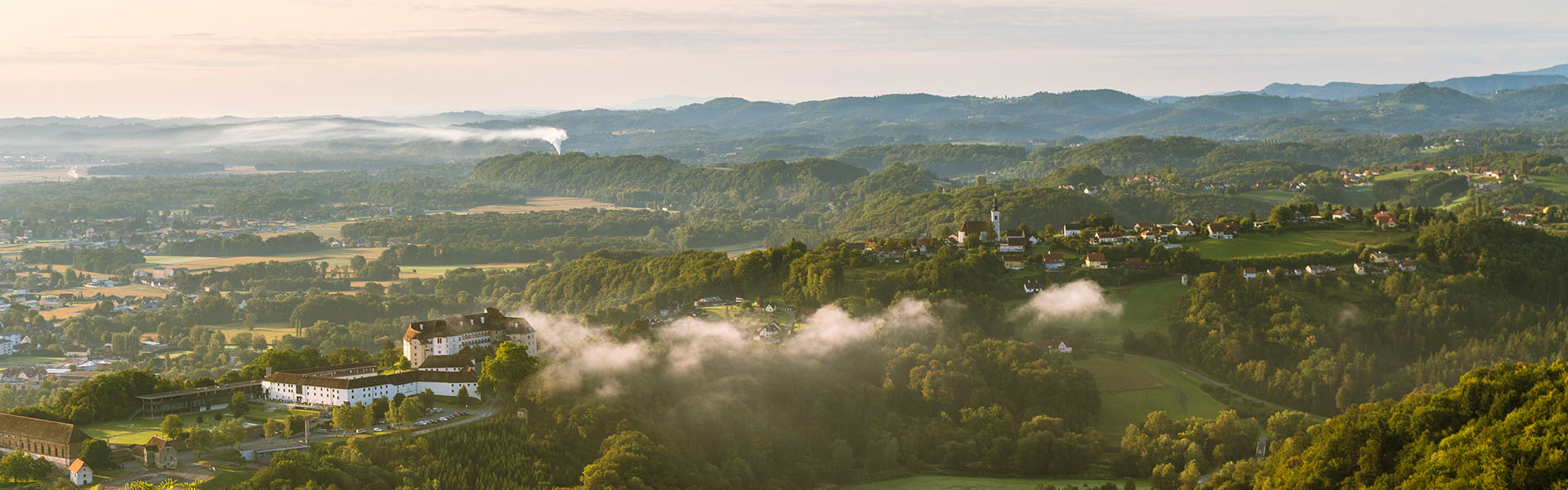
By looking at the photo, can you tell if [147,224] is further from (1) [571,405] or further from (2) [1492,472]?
(2) [1492,472]

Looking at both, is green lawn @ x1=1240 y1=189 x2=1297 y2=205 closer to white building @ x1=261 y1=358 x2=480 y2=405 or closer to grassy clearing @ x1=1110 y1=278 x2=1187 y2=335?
grassy clearing @ x1=1110 y1=278 x2=1187 y2=335

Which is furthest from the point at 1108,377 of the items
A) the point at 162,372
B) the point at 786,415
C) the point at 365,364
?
the point at 162,372

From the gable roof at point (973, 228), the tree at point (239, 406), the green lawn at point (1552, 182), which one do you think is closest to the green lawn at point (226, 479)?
the tree at point (239, 406)

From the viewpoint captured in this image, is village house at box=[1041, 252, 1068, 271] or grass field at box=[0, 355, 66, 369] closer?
village house at box=[1041, 252, 1068, 271]

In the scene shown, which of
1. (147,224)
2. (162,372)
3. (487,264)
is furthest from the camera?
(147,224)

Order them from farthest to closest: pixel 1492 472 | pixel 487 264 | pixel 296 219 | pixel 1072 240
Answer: pixel 296 219 < pixel 487 264 < pixel 1072 240 < pixel 1492 472

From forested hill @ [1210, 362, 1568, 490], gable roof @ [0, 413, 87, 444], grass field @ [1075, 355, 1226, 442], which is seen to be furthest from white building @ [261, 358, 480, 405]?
forested hill @ [1210, 362, 1568, 490]

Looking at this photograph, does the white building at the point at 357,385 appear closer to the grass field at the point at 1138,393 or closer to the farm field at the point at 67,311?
the grass field at the point at 1138,393
